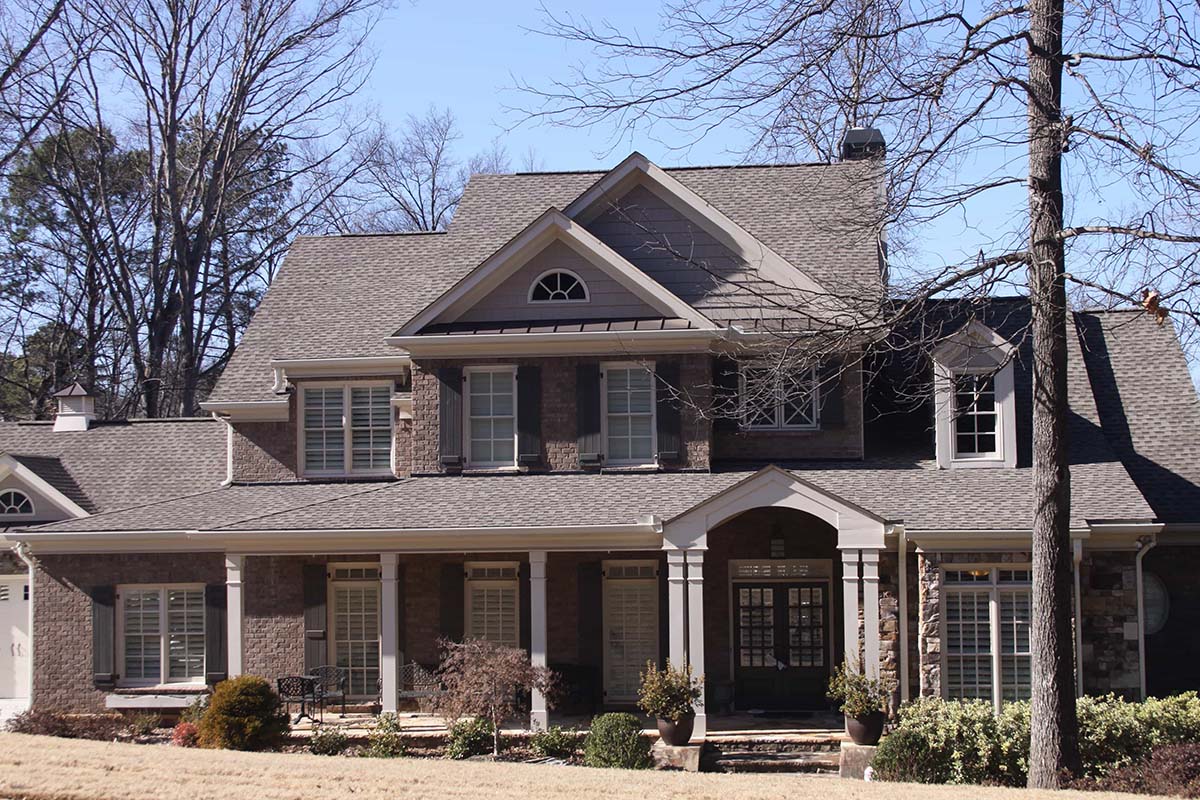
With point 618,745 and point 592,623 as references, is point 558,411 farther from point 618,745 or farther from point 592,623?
point 618,745

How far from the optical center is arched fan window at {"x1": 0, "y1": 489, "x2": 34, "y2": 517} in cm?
2339

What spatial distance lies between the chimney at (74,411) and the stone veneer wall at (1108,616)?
17.8 m

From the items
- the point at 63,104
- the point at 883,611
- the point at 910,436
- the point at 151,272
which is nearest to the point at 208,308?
the point at 151,272

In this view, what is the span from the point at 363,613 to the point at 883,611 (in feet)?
26.3

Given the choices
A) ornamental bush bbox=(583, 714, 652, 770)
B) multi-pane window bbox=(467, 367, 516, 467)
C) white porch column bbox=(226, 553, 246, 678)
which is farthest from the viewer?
multi-pane window bbox=(467, 367, 516, 467)

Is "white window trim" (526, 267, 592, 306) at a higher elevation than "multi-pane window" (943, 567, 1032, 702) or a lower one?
higher

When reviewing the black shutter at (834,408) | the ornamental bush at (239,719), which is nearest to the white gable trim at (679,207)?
the black shutter at (834,408)

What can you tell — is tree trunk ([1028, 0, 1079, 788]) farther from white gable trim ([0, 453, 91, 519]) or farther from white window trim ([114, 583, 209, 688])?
white gable trim ([0, 453, 91, 519])

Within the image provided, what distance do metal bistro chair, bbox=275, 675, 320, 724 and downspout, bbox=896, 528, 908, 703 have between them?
26.9 feet

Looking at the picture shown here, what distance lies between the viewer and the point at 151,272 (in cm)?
3800

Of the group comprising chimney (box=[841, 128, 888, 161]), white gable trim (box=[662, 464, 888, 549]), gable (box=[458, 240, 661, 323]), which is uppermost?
chimney (box=[841, 128, 888, 161])

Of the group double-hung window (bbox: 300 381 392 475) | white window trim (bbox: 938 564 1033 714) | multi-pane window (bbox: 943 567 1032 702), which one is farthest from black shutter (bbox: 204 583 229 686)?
multi-pane window (bbox: 943 567 1032 702)

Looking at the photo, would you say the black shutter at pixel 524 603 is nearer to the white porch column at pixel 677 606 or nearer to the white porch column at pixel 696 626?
the white porch column at pixel 677 606

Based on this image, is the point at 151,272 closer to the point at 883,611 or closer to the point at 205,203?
the point at 205,203
